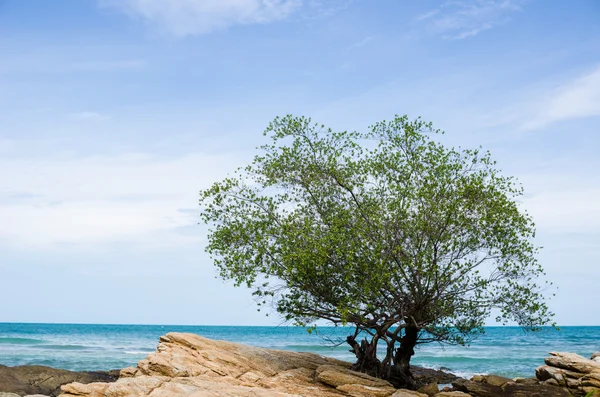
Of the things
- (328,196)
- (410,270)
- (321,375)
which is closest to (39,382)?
(321,375)

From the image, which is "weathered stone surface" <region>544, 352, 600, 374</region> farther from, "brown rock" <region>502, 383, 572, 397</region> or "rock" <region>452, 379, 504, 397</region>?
"rock" <region>452, 379, 504, 397</region>

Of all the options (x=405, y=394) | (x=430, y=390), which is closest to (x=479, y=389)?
(x=430, y=390)

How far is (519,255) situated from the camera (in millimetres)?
25781

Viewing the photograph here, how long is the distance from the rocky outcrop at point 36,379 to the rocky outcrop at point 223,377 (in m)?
6.67

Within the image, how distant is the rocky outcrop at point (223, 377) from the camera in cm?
1969

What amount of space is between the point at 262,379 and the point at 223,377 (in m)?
1.46

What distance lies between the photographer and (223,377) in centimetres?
2189

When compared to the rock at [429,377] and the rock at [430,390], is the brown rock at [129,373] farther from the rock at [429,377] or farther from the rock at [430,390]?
the rock at [429,377]

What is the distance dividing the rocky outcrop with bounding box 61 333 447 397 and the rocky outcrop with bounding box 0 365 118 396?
6.67 m

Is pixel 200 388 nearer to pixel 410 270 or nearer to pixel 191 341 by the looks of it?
pixel 191 341

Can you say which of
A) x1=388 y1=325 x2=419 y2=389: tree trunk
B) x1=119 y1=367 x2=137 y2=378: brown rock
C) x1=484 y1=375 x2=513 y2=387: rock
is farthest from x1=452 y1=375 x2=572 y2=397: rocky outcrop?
x1=119 y1=367 x2=137 y2=378: brown rock

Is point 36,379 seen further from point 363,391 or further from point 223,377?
point 363,391

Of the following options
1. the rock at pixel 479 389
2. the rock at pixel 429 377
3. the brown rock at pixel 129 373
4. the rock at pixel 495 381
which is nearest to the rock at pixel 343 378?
the rock at pixel 479 389

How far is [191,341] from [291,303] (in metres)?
4.70
